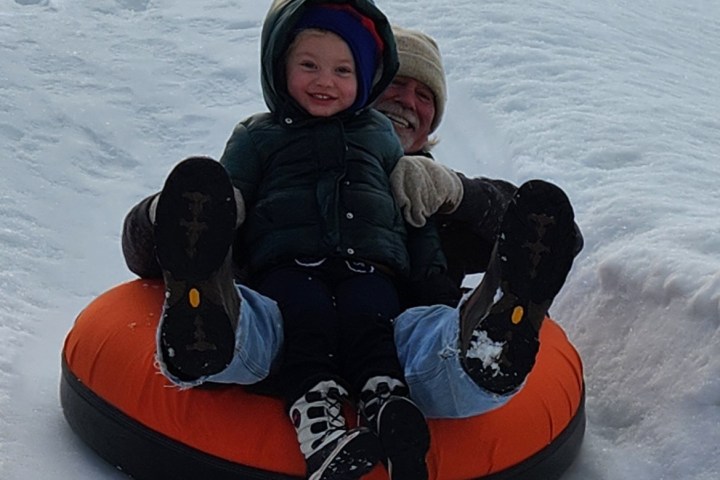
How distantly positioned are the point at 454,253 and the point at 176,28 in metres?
3.44

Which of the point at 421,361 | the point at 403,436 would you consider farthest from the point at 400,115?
the point at 403,436

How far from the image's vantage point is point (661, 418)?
248 cm

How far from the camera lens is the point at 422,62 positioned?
3111mm

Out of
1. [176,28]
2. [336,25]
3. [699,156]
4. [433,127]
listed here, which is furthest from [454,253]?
[176,28]

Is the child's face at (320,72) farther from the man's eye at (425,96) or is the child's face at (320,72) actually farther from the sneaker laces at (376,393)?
the sneaker laces at (376,393)

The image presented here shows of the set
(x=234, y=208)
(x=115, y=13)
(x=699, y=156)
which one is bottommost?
(x=115, y=13)

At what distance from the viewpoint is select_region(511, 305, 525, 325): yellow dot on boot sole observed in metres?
1.91

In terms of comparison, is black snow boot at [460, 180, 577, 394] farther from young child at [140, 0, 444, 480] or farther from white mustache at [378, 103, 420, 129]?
white mustache at [378, 103, 420, 129]

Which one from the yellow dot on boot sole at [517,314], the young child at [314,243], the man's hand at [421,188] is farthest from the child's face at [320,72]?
the yellow dot on boot sole at [517,314]

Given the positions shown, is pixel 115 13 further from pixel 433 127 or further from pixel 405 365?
pixel 405 365

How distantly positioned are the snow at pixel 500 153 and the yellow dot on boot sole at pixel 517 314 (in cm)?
67

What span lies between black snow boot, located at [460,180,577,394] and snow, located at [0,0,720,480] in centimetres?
64

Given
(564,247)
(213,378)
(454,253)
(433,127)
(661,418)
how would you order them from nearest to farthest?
(564,247) < (213,378) < (661,418) < (454,253) < (433,127)

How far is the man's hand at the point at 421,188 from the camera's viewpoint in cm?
260
